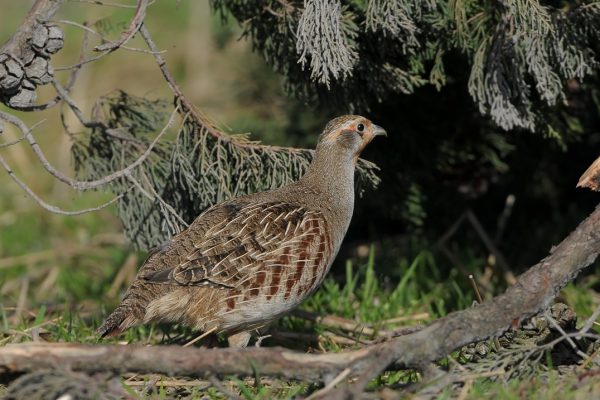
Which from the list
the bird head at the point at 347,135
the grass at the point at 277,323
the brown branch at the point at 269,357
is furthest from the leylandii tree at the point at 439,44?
the brown branch at the point at 269,357

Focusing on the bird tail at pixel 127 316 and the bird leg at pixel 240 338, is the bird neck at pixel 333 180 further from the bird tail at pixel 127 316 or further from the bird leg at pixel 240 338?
A: the bird tail at pixel 127 316

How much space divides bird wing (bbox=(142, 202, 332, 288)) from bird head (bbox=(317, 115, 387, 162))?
486 millimetres

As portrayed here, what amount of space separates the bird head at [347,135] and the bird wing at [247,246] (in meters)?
0.49

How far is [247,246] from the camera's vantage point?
430cm

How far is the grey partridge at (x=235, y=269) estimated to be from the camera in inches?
165

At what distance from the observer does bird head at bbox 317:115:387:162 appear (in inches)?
189

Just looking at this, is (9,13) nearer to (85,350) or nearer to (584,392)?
(85,350)

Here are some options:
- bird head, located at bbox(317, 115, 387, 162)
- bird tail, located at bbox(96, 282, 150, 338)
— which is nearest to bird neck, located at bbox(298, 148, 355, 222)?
bird head, located at bbox(317, 115, 387, 162)

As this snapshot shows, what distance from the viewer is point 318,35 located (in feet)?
13.9

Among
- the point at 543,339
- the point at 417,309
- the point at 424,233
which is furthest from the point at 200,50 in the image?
the point at 543,339

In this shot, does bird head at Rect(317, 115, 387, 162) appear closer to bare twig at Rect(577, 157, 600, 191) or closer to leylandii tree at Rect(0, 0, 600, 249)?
leylandii tree at Rect(0, 0, 600, 249)

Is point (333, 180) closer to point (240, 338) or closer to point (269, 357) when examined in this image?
point (240, 338)

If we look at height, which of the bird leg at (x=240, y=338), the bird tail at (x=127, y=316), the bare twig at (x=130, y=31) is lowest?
the bird leg at (x=240, y=338)

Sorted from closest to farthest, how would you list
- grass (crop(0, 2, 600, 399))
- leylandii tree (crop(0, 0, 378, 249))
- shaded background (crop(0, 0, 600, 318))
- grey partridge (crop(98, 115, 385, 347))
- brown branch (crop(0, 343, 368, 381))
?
brown branch (crop(0, 343, 368, 381)) → grass (crop(0, 2, 600, 399)) → leylandii tree (crop(0, 0, 378, 249)) → grey partridge (crop(98, 115, 385, 347)) → shaded background (crop(0, 0, 600, 318))
